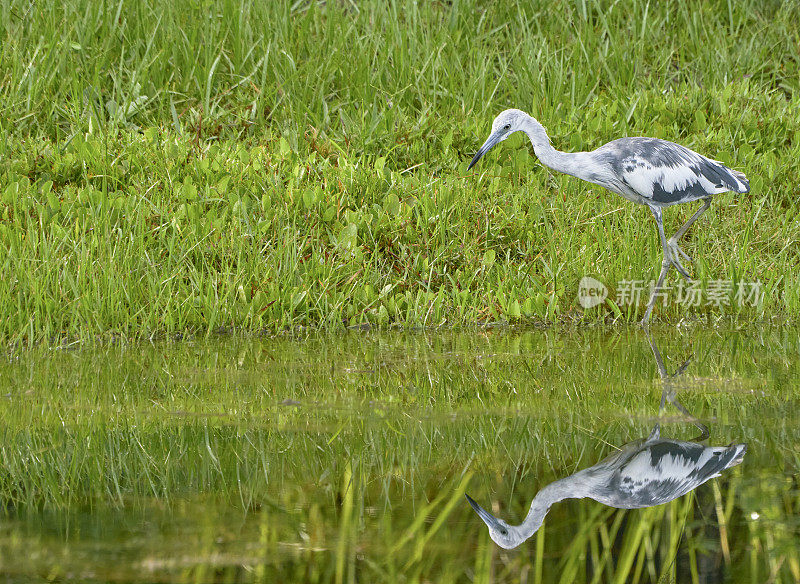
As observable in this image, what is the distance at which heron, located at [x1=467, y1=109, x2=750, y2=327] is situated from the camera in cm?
652

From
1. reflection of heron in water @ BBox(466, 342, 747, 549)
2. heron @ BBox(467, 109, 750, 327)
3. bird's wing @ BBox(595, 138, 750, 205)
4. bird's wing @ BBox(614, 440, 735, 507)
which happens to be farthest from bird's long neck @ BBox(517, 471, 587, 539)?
bird's wing @ BBox(595, 138, 750, 205)

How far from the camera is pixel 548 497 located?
3297mm

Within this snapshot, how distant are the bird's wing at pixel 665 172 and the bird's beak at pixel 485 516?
3.66 m

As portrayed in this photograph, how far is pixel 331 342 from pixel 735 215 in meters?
3.11

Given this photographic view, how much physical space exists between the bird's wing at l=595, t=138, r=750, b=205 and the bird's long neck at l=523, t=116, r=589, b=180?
0.44 feet

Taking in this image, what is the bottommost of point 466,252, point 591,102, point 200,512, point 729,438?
point 200,512

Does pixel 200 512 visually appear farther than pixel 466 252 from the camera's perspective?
No

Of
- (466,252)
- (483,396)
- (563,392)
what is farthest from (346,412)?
(466,252)

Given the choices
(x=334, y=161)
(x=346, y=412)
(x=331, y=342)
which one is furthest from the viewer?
(x=334, y=161)

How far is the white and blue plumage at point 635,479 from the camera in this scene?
3107 millimetres

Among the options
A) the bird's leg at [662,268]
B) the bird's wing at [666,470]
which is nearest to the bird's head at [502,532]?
the bird's wing at [666,470]

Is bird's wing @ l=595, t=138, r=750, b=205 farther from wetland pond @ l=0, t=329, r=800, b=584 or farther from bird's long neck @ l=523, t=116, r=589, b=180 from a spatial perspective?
wetland pond @ l=0, t=329, r=800, b=584

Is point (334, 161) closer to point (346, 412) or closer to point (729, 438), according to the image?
point (346, 412)

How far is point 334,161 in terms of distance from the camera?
809cm
